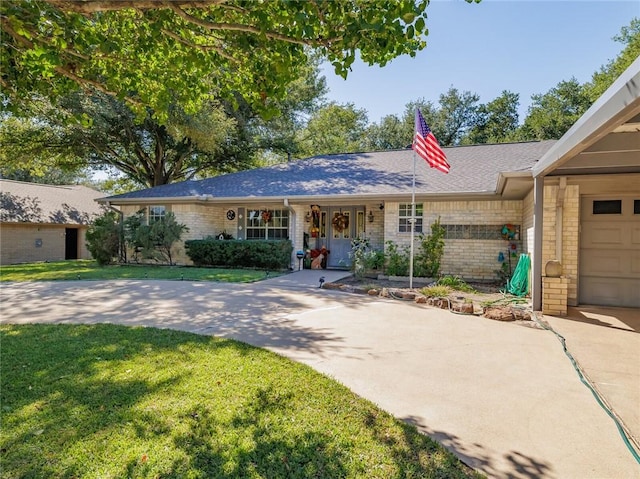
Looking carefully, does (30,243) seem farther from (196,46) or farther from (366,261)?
(196,46)

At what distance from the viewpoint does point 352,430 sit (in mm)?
2676

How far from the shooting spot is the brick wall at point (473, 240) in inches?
417

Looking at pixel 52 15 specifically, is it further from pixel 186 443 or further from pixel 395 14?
pixel 186 443

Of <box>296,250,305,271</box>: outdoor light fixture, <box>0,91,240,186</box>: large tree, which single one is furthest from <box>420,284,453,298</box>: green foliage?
<box>0,91,240,186</box>: large tree

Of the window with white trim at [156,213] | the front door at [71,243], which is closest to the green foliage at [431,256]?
the window with white trim at [156,213]

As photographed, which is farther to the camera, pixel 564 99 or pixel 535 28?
pixel 564 99

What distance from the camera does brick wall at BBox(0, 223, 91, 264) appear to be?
19.0 m

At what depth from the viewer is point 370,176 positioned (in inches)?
537

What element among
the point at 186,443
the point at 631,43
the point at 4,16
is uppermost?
the point at 631,43

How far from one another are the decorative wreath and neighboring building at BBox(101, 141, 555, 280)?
4 cm

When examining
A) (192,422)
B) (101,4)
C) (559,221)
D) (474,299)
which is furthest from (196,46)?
(474,299)

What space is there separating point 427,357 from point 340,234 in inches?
383

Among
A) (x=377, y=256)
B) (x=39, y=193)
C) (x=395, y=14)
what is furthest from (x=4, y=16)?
(x=39, y=193)

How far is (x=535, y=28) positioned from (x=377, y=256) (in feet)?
22.6
